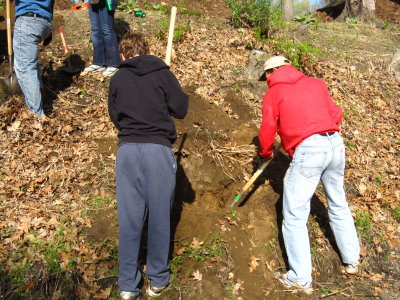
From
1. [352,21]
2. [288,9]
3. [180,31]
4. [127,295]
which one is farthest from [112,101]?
[352,21]

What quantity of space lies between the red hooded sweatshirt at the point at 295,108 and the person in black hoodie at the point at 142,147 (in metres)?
1.00

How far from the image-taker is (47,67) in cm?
663

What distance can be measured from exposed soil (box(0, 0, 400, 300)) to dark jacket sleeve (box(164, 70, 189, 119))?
68.5 inches

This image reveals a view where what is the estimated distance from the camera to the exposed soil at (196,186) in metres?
3.97

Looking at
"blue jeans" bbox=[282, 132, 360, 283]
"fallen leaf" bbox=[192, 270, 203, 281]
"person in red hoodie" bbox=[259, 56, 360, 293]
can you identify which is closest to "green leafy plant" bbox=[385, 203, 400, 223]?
"blue jeans" bbox=[282, 132, 360, 283]

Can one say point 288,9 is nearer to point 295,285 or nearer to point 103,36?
point 103,36

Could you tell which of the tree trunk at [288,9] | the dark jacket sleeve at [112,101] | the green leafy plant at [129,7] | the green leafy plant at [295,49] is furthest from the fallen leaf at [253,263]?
the tree trunk at [288,9]

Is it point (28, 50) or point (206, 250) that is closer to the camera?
point (206, 250)

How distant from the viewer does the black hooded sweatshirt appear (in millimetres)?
3168

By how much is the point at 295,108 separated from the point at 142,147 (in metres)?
1.63

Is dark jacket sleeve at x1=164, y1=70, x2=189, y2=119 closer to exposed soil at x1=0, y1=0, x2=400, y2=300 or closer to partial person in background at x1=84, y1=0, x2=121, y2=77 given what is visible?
exposed soil at x1=0, y1=0, x2=400, y2=300

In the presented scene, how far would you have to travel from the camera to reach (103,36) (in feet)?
20.4

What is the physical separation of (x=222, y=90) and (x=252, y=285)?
3723 millimetres

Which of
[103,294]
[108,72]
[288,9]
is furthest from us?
[288,9]
